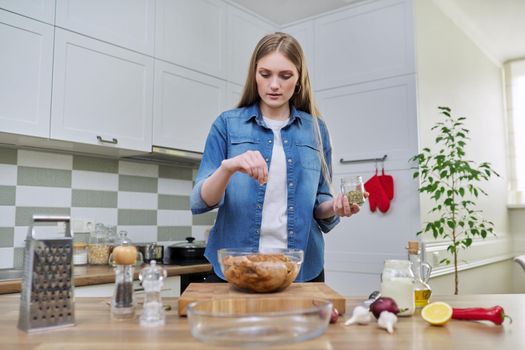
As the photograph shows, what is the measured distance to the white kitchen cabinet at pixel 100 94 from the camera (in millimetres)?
2264

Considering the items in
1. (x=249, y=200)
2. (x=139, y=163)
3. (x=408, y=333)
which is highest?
(x=139, y=163)

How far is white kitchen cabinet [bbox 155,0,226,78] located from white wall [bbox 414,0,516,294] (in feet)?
4.34

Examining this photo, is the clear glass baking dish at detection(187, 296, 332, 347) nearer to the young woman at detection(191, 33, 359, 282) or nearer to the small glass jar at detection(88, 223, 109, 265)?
the young woman at detection(191, 33, 359, 282)

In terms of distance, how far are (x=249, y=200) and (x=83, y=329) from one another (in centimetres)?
64

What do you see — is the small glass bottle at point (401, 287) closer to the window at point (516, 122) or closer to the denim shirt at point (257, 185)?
the denim shirt at point (257, 185)

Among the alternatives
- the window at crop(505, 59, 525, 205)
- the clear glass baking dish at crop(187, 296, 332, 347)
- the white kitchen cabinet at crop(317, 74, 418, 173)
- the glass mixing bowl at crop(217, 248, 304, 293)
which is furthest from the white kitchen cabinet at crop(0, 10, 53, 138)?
the window at crop(505, 59, 525, 205)

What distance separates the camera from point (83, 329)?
90 cm

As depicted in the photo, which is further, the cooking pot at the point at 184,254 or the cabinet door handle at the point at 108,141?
the cooking pot at the point at 184,254

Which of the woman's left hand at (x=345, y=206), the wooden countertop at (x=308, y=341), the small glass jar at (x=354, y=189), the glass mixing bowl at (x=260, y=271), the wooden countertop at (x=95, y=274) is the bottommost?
the wooden countertop at (x=95, y=274)

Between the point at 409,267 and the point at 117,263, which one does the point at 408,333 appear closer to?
the point at 409,267

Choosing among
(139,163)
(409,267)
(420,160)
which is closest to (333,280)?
(420,160)

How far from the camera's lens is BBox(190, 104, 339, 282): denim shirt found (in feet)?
4.69

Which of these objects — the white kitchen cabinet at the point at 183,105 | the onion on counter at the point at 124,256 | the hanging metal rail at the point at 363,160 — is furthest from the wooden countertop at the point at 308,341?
the hanging metal rail at the point at 363,160

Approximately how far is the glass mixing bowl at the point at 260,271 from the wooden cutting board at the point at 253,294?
0.02 metres
